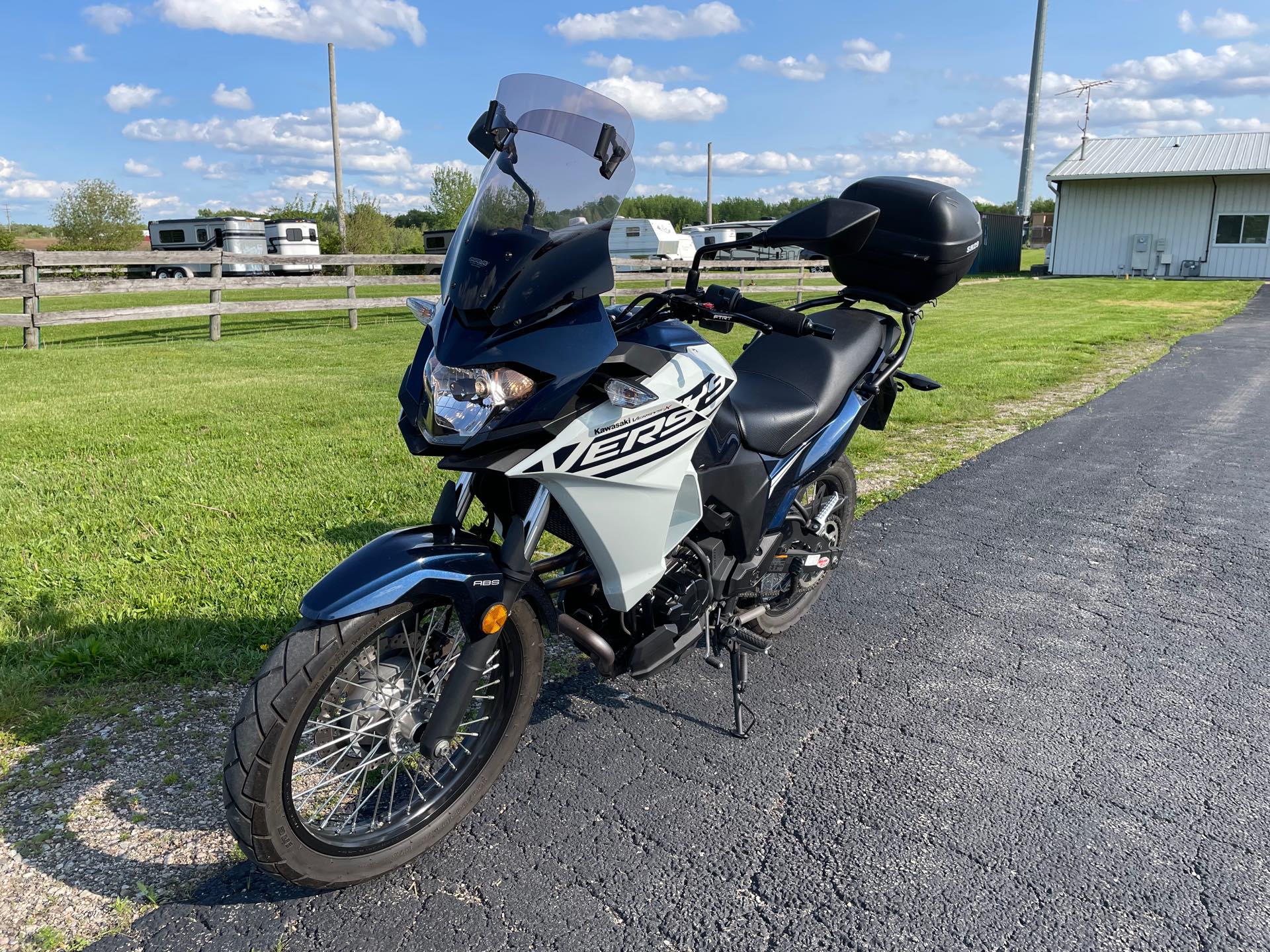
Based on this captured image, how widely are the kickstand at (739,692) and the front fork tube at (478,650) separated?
3.24ft

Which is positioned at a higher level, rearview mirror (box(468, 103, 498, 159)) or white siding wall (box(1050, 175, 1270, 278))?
white siding wall (box(1050, 175, 1270, 278))

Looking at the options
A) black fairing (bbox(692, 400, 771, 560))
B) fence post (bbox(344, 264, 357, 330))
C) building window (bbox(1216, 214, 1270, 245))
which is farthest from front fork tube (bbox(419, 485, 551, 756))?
building window (bbox(1216, 214, 1270, 245))

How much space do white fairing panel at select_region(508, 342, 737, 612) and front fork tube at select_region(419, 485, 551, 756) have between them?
90 mm

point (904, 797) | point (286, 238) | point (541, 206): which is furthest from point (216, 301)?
point (286, 238)

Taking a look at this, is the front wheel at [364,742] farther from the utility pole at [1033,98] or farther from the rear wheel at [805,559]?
the utility pole at [1033,98]

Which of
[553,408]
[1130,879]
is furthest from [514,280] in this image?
[1130,879]

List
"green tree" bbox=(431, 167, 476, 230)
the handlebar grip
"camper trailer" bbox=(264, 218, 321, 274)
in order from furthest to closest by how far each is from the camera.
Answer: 1. "green tree" bbox=(431, 167, 476, 230)
2. "camper trailer" bbox=(264, 218, 321, 274)
3. the handlebar grip

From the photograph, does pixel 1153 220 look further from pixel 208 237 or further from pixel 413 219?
pixel 413 219

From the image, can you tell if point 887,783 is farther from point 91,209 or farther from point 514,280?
point 91,209

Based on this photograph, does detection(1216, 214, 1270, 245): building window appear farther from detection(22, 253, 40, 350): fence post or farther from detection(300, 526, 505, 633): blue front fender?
detection(300, 526, 505, 633): blue front fender

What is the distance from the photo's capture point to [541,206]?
236 cm

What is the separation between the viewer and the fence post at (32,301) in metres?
12.4

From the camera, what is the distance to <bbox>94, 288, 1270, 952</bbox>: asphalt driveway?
2230 mm

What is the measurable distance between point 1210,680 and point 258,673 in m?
3.25
